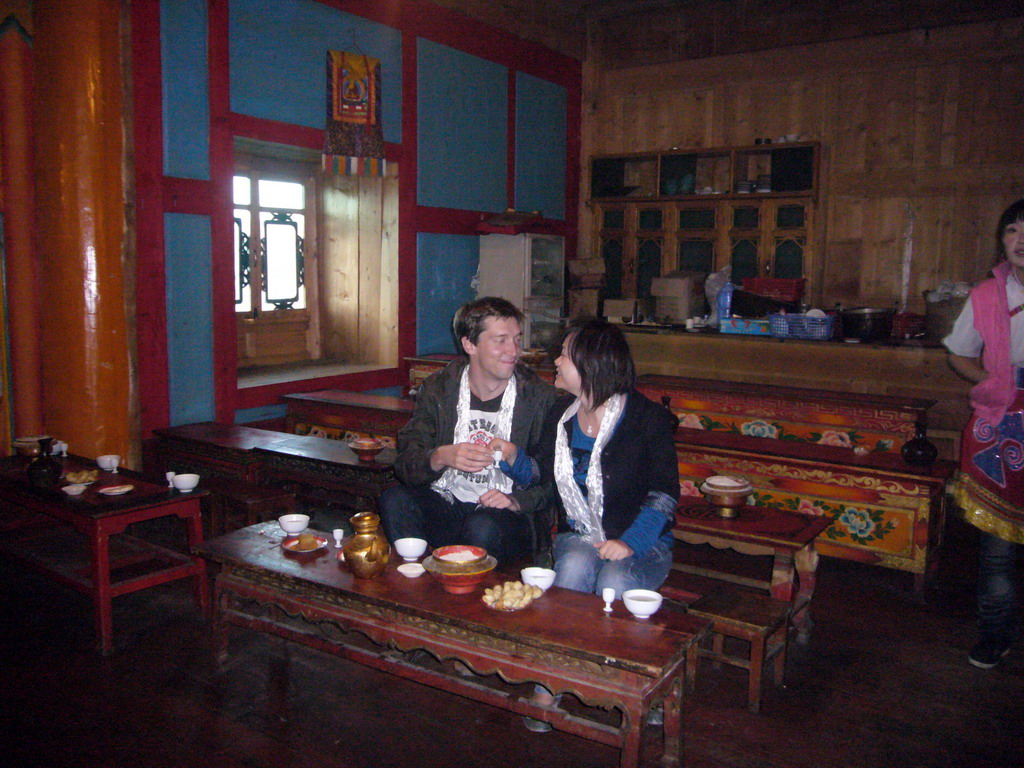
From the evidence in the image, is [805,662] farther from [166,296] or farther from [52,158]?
[52,158]

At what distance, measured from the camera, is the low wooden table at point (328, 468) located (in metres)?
4.62

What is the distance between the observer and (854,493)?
4.41 m

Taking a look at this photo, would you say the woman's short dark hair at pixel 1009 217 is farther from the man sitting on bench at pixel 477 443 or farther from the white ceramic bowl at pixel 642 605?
the white ceramic bowl at pixel 642 605

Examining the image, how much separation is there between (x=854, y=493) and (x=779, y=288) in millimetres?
3823

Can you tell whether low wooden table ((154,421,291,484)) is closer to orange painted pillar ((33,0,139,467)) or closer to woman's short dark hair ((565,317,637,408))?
orange painted pillar ((33,0,139,467))

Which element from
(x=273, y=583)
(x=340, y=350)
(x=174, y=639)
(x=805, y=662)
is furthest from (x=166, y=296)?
(x=805, y=662)

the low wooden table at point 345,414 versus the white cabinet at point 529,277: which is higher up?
the white cabinet at point 529,277

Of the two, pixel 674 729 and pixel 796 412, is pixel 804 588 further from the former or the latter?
pixel 796 412

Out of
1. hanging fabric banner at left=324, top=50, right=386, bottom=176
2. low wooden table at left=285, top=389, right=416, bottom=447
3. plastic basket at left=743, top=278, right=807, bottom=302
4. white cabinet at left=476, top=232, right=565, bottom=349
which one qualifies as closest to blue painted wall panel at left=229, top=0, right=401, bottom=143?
hanging fabric banner at left=324, top=50, right=386, bottom=176

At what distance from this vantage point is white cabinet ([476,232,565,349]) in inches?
323

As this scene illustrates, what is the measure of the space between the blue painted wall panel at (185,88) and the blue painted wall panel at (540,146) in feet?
12.2

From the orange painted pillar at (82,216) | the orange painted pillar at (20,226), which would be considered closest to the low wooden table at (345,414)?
the orange painted pillar at (82,216)

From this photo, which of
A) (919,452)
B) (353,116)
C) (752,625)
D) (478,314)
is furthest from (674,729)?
(353,116)

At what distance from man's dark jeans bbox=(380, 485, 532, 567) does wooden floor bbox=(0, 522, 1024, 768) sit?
594mm
